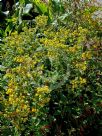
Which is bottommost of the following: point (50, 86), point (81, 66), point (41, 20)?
point (50, 86)

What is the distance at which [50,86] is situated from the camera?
3.09 meters

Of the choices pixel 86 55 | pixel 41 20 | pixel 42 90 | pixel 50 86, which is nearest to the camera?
pixel 42 90

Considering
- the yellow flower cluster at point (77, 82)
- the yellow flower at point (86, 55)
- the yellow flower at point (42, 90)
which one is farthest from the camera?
the yellow flower at point (86, 55)

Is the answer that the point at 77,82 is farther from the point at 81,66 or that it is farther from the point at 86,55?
the point at 86,55

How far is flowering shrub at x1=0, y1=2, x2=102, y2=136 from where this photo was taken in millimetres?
2936

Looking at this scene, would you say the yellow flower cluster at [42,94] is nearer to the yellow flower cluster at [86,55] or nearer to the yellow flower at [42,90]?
the yellow flower at [42,90]

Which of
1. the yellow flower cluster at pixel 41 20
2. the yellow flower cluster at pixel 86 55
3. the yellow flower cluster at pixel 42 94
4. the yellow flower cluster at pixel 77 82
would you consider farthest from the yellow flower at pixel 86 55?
the yellow flower cluster at pixel 41 20

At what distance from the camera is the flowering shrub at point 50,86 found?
294 centimetres

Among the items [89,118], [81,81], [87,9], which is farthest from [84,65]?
[87,9]

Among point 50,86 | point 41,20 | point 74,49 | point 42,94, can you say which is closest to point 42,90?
point 42,94

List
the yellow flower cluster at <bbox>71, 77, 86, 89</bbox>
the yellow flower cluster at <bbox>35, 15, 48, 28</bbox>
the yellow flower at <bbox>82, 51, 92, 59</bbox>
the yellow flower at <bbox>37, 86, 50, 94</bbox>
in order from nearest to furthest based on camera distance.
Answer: the yellow flower at <bbox>37, 86, 50, 94</bbox> → the yellow flower cluster at <bbox>71, 77, 86, 89</bbox> → the yellow flower at <bbox>82, 51, 92, 59</bbox> → the yellow flower cluster at <bbox>35, 15, 48, 28</bbox>

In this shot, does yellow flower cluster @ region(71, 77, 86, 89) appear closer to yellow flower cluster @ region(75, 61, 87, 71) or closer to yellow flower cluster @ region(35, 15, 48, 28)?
yellow flower cluster @ region(75, 61, 87, 71)

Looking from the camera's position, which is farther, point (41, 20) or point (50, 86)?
point (41, 20)

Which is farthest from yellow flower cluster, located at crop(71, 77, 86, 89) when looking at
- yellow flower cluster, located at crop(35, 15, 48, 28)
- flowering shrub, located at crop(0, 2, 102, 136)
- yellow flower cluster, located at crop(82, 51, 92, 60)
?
yellow flower cluster, located at crop(35, 15, 48, 28)
